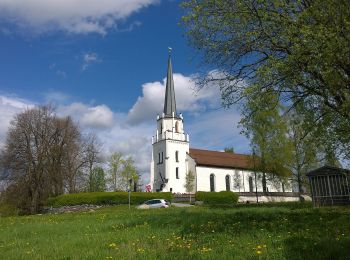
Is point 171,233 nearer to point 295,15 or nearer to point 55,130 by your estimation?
point 295,15

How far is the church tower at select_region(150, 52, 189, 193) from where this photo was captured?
255 ft

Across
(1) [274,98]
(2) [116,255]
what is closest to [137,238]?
(2) [116,255]

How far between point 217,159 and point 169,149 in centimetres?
1152

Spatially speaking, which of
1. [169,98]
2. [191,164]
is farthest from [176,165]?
[169,98]

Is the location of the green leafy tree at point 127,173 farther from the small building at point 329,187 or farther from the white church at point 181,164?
the small building at point 329,187

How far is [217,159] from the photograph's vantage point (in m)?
84.2

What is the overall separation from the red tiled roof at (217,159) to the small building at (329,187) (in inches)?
Answer: 2023

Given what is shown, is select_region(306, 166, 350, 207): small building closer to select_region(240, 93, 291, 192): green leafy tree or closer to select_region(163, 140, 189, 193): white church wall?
select_region(240, 93, 291, 192): green leafy tree

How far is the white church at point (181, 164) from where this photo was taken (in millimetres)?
78188

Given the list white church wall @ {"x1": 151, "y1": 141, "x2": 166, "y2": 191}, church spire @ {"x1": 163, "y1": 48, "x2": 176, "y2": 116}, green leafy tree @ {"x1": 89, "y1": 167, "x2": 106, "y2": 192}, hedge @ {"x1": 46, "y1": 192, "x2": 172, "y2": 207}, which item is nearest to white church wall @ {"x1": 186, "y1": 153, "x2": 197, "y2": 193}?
white church wall @ {"x1": 151, "y1": 141, "x2": 166, "y2": 191}

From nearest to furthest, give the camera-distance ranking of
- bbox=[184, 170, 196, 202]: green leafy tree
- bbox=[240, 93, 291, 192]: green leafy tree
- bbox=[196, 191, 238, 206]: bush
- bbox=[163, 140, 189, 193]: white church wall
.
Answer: bbox=[240, 93, 291, 192]: green leafy tree
bbox=[196, 191, 238, 206]: bush
bbox=[184, 170, 196, 202]: green leafy tree
bbox=[163, 140, 189, 193]: white church wall

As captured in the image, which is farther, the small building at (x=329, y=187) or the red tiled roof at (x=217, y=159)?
the red tiled roof at (x=217, y=159)

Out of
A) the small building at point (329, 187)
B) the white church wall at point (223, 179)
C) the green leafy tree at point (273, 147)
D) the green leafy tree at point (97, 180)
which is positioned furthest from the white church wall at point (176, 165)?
the small building at point (329, 187)

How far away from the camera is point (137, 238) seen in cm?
1013
